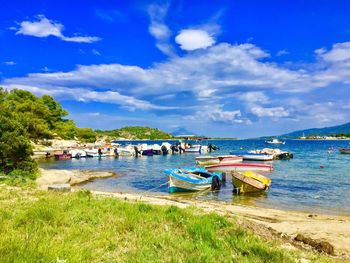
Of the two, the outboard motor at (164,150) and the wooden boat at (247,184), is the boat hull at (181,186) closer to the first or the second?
the wooden boat at (247,184)

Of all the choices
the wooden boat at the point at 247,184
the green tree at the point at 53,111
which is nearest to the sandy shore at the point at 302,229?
the wooden boat at the point at 247,184

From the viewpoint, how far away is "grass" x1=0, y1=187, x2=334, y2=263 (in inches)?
248

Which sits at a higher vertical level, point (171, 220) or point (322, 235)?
point (171, 220)

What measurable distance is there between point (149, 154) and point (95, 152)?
1241cm

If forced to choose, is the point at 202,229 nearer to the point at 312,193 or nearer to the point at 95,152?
the point at 312,193

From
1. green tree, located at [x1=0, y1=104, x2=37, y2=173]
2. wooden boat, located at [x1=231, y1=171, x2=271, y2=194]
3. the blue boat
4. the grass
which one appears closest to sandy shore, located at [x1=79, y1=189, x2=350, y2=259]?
the grass

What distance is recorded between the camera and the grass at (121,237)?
6.31 metres

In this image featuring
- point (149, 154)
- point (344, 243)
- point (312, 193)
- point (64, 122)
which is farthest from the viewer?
point (64, 122)

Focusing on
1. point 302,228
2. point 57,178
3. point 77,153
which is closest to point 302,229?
point 302,228

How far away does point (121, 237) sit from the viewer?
774cm

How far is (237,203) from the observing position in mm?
20812

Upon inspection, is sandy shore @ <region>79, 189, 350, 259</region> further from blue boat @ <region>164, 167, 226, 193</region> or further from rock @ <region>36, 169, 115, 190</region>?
rock @ <region>36, 169, 115, 190</region>

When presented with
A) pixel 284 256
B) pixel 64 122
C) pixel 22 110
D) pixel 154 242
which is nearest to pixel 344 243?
pixel 284 256

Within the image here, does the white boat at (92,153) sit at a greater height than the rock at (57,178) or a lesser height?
greater
